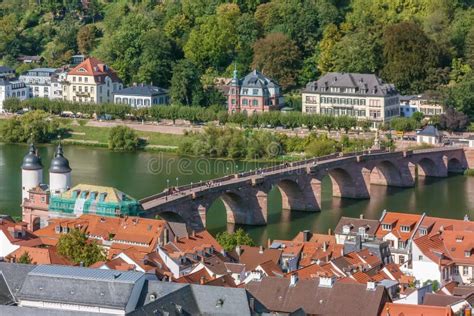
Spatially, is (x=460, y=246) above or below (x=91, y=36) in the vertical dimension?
below

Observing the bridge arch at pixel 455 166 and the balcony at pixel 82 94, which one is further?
the balcony at pixel 82 94

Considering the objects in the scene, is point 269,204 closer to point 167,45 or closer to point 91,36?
point 167,45

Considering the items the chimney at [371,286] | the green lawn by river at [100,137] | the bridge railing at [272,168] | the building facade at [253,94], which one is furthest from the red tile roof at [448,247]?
the building facade at [253,94]

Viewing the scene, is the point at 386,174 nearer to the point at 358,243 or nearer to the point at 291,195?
the point at 291,195

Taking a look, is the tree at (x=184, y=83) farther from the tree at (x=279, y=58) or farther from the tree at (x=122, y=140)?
the tree at (x=122, y=140)

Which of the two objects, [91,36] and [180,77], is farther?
[91,36]

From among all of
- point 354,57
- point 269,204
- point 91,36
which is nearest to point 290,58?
point 354,57
